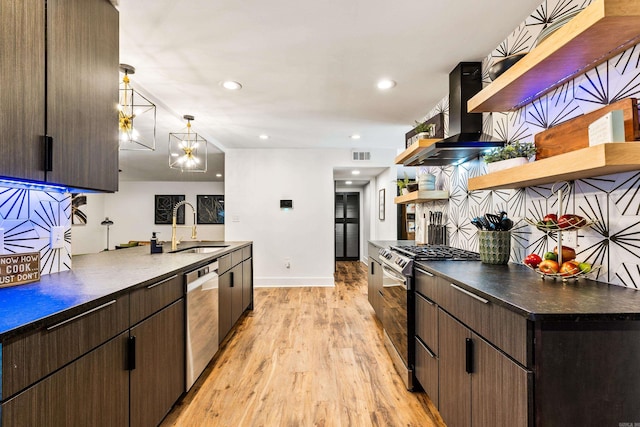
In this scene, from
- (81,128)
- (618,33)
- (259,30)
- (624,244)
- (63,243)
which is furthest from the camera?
(259,30)

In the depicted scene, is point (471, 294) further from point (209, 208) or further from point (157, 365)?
point (209, 208)

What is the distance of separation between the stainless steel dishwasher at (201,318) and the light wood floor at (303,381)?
0.18m

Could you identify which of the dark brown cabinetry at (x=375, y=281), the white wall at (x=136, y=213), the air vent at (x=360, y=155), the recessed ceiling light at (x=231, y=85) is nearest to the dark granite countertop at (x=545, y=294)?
the dark brown cabinetry at (x=375, y=281)

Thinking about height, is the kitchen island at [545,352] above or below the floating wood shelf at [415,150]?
below

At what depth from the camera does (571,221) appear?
149cm

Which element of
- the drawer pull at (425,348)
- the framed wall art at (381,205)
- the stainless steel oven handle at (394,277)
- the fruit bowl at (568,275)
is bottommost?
the drawer pull at (425,348)

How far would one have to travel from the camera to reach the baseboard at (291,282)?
5.49 metres

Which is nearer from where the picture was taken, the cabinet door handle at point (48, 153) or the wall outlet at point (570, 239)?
the cabinet door handle at point (48, 153)

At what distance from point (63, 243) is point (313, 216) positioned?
13.0 ft

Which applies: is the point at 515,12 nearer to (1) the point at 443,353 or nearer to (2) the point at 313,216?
(1) the point at 443,353

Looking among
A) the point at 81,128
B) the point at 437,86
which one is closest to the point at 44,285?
the point at 81,128

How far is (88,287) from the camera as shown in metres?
1.37

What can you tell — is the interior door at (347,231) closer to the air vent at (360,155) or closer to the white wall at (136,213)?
the air vent at (360,155)

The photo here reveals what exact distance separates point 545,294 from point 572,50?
3.40ft
